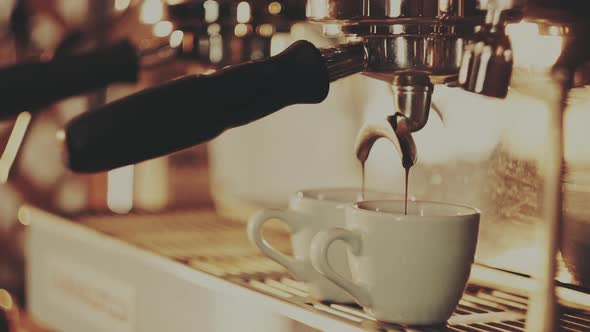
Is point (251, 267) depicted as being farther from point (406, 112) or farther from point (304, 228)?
point (406, 112)

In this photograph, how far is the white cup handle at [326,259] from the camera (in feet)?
1.49

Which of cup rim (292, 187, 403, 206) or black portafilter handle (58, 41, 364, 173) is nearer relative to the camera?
black portafilter handle (58, 41, 364, 173)

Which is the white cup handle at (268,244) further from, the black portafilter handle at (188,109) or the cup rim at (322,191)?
the black portafilter handle at (188,109)

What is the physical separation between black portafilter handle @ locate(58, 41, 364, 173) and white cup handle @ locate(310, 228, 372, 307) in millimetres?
78

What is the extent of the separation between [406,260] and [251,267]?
19 centimetres

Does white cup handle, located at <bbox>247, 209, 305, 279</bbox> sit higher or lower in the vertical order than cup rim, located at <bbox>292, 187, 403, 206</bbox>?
lower

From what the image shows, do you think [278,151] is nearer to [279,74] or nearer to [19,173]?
[279,74]

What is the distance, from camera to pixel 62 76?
1.91 ft

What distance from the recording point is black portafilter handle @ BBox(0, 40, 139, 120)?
0.56 m

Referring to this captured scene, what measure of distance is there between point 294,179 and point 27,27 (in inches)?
19.2

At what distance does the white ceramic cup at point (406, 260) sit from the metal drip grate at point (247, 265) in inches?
0.4

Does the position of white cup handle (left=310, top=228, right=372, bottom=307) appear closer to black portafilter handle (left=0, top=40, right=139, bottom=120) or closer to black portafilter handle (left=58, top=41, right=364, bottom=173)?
black portafilter handle (left=58, top=41, right=364, bottom=173)

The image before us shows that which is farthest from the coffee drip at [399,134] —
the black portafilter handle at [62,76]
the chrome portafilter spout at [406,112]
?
the black portafilter handle at [62,76]

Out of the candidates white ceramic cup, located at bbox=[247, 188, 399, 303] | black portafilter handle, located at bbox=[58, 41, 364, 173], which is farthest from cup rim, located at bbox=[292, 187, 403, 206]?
black portafilter handle, located at bbox=[58, 41, 364, 173]
